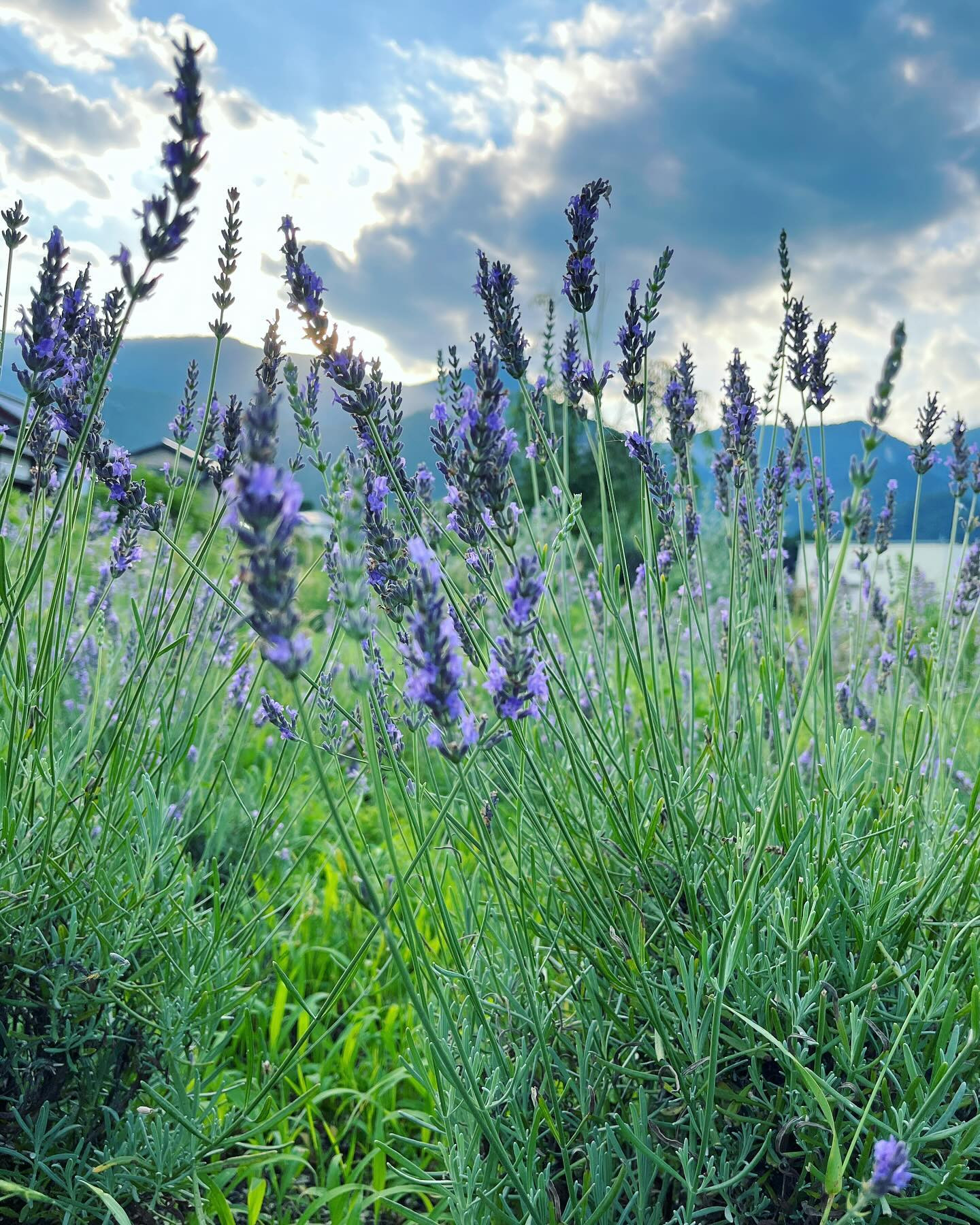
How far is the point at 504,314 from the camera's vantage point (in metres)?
1.46

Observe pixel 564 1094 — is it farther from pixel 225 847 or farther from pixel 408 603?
pixel 225 847

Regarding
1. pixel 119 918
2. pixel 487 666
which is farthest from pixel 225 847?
pixel 487 666

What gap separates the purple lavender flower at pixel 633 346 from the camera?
1.57 metres

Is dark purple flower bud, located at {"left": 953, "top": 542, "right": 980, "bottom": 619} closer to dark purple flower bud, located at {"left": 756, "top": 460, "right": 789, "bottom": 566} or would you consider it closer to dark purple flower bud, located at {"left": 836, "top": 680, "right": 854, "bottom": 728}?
dark purple flower bud, located at {"left": 836, "top": 680, "right": 854, "bottom": 728}

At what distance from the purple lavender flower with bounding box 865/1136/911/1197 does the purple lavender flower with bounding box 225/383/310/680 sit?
2.56 feet

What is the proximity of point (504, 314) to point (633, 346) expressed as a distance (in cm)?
26

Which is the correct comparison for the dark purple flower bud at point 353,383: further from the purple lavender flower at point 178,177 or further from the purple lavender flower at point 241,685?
the purple lavender flower at point 241,685

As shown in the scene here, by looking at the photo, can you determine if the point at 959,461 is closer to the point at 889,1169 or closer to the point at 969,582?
the point at 969,582

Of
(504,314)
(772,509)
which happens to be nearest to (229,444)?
(504,314)

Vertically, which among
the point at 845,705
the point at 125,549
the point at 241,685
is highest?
the point at 125,549

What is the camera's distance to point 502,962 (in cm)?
163

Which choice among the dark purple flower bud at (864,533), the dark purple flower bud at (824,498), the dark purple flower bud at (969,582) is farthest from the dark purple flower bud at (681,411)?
the dark purple flower bud at (969,582)

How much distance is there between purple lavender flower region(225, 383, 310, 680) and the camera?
0.77m

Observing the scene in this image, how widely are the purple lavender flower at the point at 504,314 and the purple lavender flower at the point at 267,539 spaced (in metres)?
0.71
